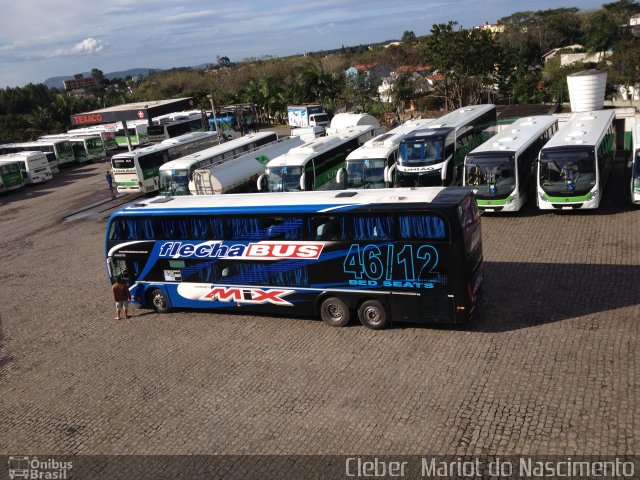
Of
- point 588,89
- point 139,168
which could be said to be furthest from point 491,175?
point 139,168

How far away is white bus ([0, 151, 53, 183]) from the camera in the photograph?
38.2 m

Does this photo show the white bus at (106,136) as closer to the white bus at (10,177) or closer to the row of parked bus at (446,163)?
the white bus at (10,177)

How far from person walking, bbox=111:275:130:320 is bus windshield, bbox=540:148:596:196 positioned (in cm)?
1306

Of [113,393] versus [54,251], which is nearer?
[113,393]

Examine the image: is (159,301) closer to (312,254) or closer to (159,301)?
(159,301)

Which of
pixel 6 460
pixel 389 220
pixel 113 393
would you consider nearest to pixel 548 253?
pixel 389 220

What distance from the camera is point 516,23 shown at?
320 ft

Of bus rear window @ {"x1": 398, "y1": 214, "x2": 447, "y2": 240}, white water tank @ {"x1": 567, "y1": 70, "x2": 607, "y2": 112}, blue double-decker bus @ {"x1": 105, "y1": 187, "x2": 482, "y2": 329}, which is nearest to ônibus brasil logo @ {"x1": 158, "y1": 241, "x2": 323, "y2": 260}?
blue double-decker bus @ {"x1": 105, "y1": 187, "x2": 482, "y2": 329}

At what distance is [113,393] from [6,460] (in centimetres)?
214

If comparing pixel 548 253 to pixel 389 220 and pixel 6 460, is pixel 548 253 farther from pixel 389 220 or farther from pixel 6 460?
pixel 6 460

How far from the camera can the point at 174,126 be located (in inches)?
1783

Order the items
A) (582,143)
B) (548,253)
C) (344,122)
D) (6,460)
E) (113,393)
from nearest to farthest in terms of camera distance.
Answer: (6,460)
(113,393)
(548,253)
(582,143)
(344,122)

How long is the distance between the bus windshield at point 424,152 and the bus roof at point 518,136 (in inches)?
63.6

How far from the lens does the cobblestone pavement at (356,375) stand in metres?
8.62
